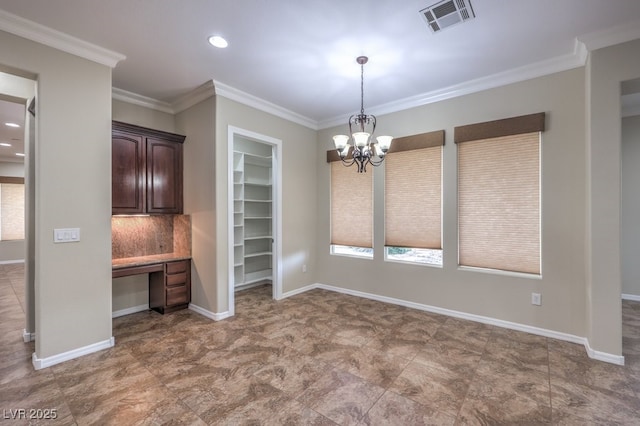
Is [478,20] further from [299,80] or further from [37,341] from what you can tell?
[37,341]

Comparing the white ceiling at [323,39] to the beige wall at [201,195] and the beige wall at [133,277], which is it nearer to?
the beige wall at [133,277]

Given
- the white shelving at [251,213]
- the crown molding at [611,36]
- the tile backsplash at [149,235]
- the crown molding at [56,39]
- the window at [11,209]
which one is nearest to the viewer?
the crown molding at [56,39]

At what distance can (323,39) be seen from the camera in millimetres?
2693

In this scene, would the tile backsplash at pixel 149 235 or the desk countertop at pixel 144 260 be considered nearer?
the desk countertop at pixel 144 260

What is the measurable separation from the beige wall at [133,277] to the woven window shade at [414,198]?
3.48m

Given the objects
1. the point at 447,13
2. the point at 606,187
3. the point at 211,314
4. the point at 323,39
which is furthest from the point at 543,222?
the point at 211,314

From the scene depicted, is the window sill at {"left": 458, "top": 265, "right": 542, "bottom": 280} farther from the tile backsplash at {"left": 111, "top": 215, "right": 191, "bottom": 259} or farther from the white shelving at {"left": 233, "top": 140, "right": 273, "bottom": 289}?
the tile backsplash at {"left": 111, "top": 215, "right": 191, "bottom": 259}

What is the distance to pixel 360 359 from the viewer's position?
2.74m

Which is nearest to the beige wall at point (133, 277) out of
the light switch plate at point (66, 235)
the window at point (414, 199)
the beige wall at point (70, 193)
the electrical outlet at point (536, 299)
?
the beige wall at point (70, 193)

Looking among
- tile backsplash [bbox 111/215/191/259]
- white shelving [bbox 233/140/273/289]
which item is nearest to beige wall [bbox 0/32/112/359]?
tile backsplash [bbox 111/215/191/259]

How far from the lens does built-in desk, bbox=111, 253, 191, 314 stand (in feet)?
12.4

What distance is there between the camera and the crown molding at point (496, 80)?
118 inches

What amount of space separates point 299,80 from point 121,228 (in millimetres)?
3103

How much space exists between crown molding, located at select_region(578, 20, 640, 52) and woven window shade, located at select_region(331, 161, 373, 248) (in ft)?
9.04
